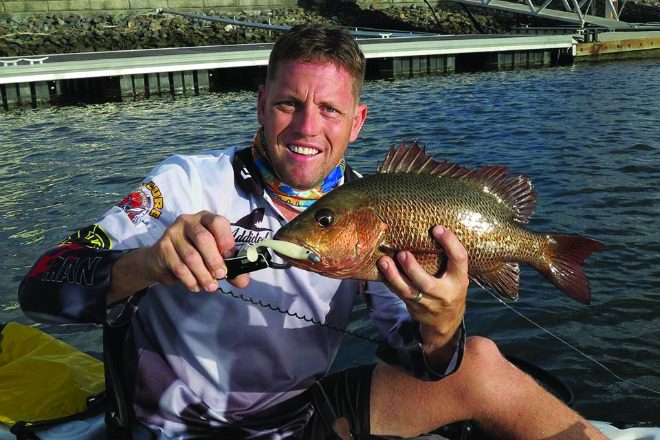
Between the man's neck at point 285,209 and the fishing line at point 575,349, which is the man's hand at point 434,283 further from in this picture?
the fishing line at point 575,349

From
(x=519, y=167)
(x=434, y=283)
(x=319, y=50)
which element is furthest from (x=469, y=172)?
(x=519, y=167)

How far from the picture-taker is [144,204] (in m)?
2.63

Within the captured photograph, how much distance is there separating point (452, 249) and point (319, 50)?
0.99m

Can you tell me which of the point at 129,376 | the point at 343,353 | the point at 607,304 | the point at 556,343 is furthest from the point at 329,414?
the point at 607,304

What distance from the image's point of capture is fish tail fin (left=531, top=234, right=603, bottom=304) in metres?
2.62

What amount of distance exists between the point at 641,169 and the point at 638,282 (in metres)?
4.40

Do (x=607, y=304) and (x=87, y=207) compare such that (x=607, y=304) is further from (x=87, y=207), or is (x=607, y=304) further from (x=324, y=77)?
(x=87, y=207)

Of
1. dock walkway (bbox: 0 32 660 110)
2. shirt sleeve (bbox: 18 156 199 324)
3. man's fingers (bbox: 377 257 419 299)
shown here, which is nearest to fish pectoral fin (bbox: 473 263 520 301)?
man's fingers (bbox: 377 257 419 299)

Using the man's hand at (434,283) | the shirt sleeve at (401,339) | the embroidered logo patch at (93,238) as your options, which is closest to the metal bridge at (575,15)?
the shirt sleeve at (401,339)

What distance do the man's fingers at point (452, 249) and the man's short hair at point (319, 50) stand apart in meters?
0.87

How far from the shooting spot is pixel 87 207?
959 cm

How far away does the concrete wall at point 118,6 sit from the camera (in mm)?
32594

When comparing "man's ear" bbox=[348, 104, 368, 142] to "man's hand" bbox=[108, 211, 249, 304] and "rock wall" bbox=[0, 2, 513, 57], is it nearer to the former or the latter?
"man's hand" bbox=[108, 211, 249, 304]

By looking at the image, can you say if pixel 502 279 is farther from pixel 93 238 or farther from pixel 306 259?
pixel 93 238
